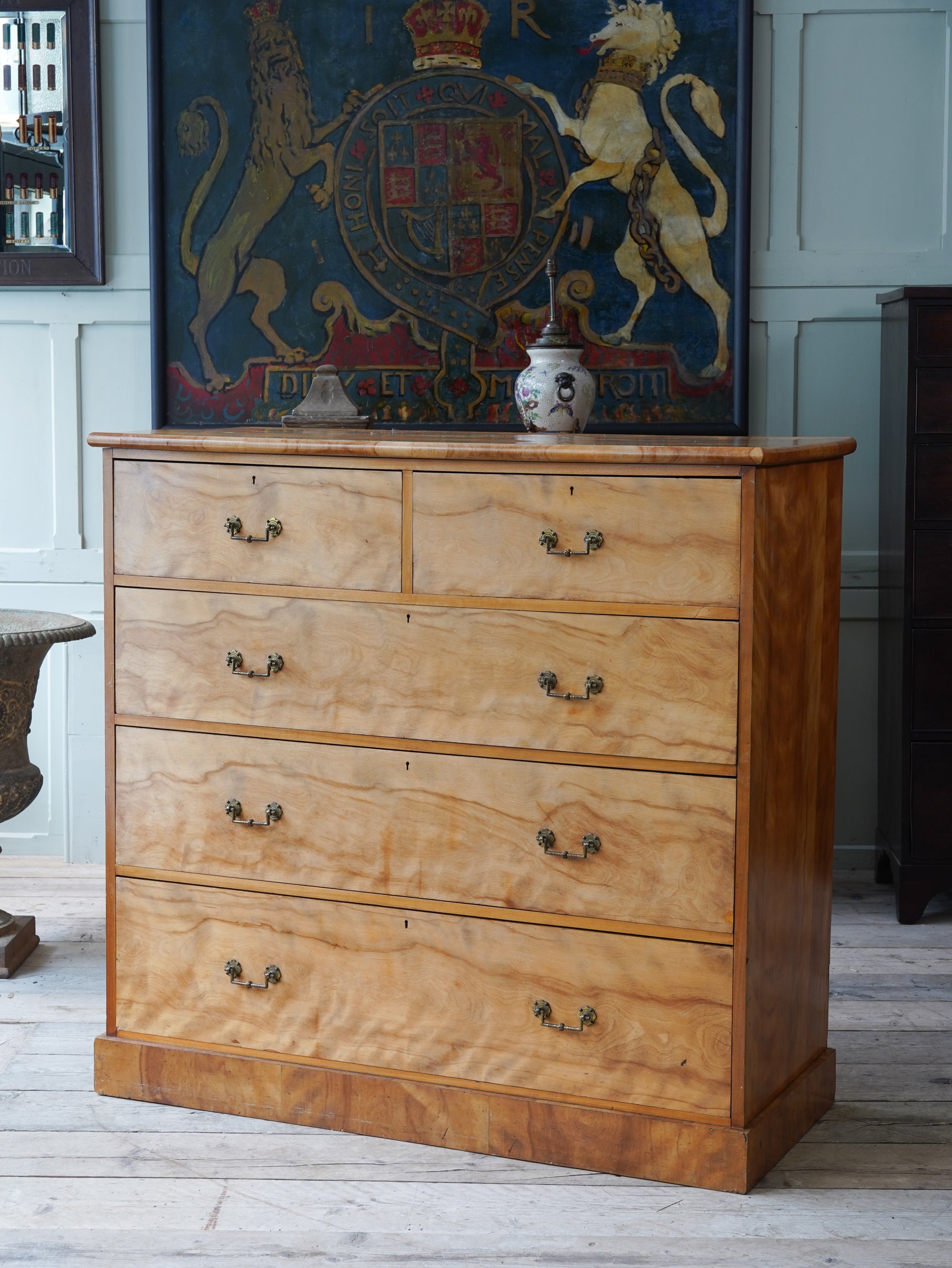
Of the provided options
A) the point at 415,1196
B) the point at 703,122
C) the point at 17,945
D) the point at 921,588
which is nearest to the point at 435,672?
the point at 415,1196

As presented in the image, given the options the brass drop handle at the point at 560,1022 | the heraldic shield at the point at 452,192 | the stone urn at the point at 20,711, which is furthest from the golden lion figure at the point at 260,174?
the brass drop handle at the point at 560,1022

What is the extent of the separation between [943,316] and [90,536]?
240 centimetres

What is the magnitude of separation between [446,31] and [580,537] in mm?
2040

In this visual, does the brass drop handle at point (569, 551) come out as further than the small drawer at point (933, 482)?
No

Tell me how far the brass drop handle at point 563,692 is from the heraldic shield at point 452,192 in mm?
1807

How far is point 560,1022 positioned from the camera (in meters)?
2.37

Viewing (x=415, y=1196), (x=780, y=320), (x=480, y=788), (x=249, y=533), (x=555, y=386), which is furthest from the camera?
(x=780, y=320)

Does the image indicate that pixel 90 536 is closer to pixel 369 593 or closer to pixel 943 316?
pixel 369 593

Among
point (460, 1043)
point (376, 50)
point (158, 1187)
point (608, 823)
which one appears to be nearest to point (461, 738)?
point (608, 823)

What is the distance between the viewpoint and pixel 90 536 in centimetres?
407

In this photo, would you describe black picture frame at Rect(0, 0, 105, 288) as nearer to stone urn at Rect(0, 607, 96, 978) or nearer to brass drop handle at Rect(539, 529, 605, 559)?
stone urn at Rect(0, 607, 96, 978)

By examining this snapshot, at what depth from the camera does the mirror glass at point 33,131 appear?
3.86 meters

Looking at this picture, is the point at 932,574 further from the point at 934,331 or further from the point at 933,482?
the point at 934,331

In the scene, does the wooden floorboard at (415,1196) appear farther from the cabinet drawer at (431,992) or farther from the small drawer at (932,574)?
the small drawer at (932,574)
